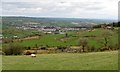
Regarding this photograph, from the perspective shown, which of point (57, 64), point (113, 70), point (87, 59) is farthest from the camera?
point (87, 59)

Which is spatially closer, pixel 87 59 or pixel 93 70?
pixel 93 70

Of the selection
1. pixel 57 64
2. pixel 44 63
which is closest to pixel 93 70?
pixel 57 64

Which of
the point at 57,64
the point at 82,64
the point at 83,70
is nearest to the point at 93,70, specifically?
the point at 83,70

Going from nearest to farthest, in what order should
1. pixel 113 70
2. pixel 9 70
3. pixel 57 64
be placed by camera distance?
pixel 113 70
pixel 9 70
pixel 57 64

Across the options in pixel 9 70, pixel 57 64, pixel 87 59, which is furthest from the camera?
pixel 87 59

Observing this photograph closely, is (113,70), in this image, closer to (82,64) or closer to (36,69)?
(82,64)

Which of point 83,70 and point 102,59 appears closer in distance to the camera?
point 83,70

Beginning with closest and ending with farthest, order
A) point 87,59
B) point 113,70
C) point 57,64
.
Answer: point 113,70
point 57,64
point 87,59

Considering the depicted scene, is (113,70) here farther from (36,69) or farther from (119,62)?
(36,69)
